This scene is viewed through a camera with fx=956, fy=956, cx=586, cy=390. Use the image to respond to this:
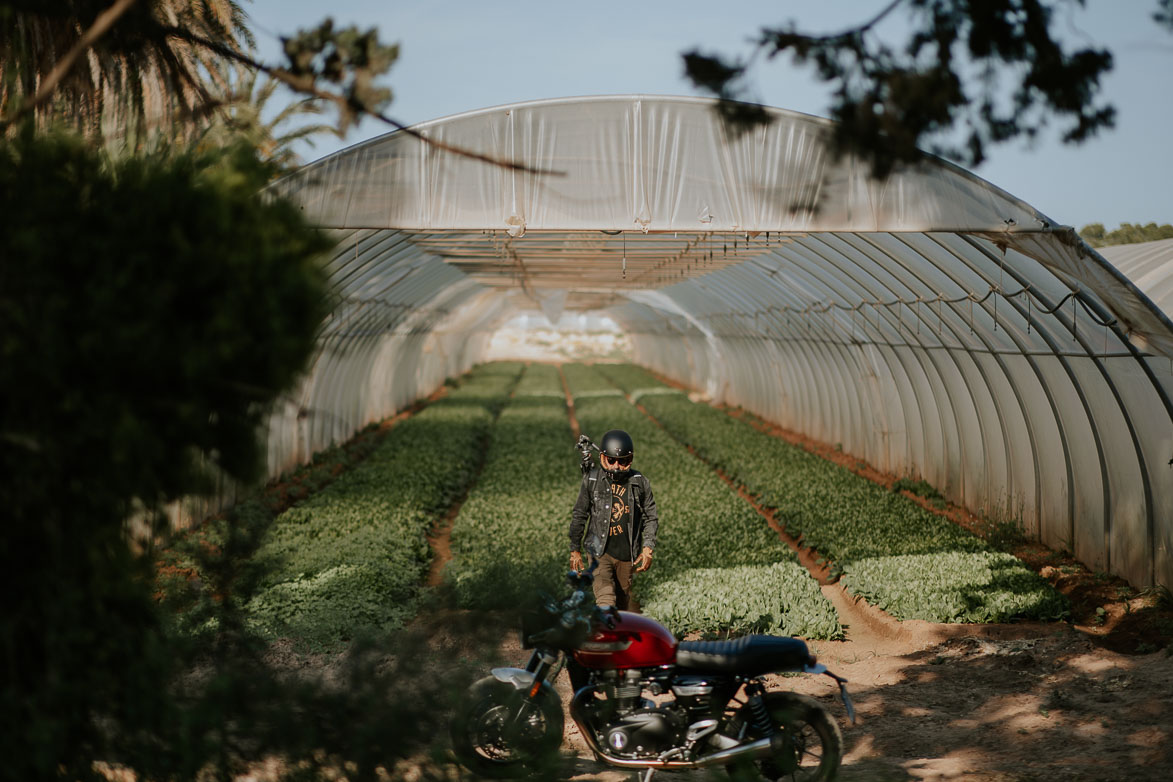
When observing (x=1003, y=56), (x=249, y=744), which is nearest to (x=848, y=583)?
(x=1003, y=56)

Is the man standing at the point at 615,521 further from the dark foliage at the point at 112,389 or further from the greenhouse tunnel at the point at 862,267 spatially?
the dark foliage at the point at 112,389

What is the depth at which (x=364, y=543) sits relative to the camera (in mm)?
11398

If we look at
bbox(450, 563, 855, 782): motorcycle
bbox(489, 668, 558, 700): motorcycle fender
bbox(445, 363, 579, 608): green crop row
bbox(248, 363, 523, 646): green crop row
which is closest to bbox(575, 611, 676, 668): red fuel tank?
bbox(450, 563, 855, 782): motorcycle

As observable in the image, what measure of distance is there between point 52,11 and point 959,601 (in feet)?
28.8

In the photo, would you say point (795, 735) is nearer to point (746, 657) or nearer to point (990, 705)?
point (746, 657)

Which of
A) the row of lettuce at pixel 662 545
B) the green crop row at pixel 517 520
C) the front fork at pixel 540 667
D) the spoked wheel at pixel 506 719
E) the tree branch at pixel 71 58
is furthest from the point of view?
the row of lettuce at pixel 662 545

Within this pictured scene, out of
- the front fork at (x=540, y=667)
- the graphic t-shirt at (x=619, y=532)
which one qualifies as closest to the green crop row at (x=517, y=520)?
the front fork at (x=540, y=667)

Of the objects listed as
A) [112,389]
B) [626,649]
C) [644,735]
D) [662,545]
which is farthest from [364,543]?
[112,389]

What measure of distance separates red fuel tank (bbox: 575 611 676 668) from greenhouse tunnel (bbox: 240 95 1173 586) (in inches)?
81.7

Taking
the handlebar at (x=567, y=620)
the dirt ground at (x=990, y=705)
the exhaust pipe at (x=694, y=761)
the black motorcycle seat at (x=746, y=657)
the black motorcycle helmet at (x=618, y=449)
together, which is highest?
the black motorcycle helmet at (x=618, y=449)

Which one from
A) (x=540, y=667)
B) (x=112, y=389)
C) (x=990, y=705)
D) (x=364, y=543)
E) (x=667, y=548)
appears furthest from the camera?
(x=667, y=548)

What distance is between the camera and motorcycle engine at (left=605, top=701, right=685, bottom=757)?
508 cm

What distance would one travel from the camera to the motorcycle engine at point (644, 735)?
200 inches

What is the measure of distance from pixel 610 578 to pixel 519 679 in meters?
2.22
